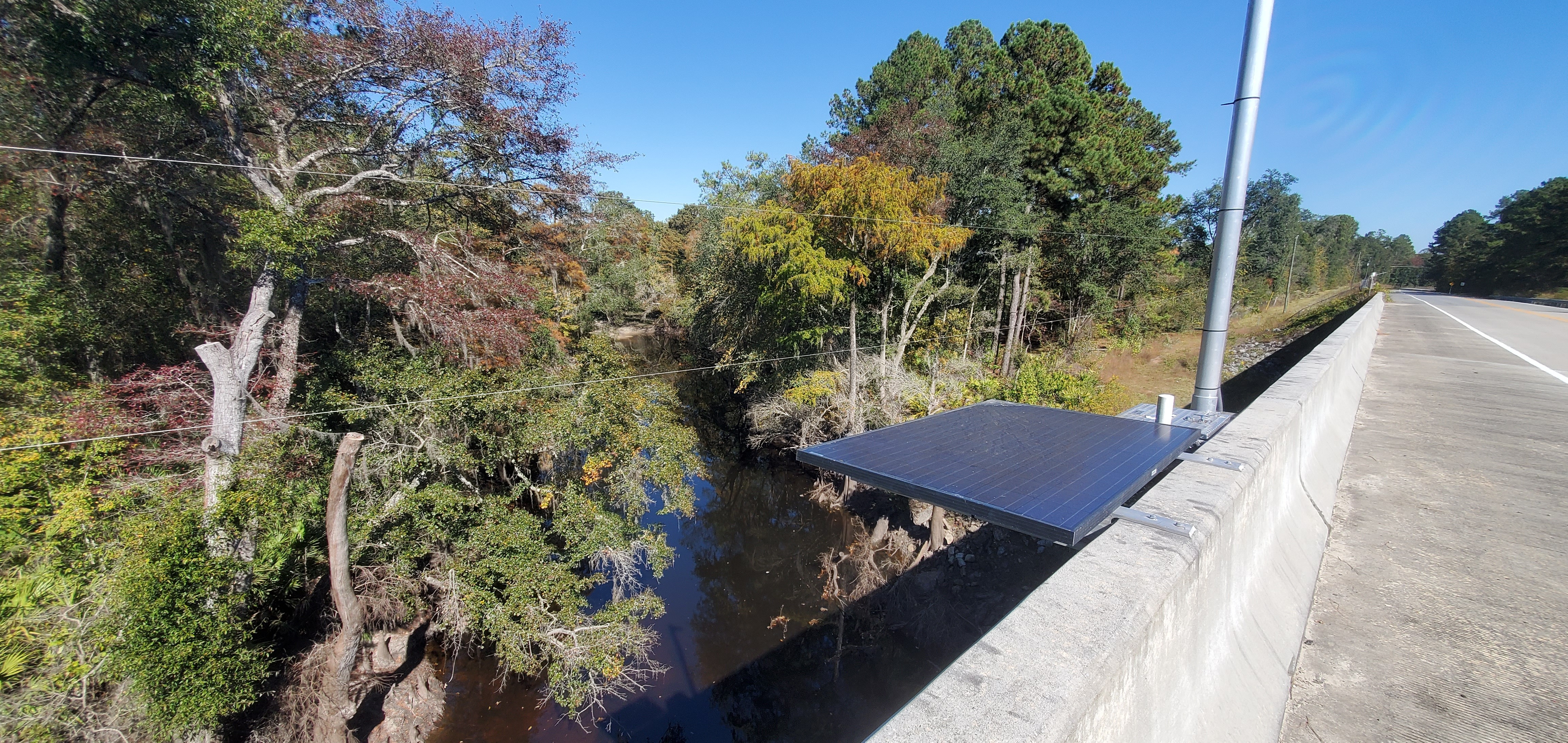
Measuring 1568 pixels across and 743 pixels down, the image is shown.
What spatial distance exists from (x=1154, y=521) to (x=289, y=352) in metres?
10.9

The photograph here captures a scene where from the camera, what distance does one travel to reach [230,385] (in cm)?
714

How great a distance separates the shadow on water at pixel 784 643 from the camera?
8047mm

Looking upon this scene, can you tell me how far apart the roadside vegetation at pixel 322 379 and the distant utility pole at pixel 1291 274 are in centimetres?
2763

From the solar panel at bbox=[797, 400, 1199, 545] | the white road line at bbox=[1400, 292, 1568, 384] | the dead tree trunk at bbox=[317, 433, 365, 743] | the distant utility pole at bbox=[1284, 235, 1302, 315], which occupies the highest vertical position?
the distant utility pole at bbox=[1284, 235, 1302, 315]

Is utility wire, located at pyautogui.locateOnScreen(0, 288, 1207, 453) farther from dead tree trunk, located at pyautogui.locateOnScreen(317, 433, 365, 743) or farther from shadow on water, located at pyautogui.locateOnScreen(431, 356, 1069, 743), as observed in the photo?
shadow on water, located at pyautogui.locateOnScreen(431, 356, 1069, 743)

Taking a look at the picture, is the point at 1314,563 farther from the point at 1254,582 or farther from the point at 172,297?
the point at 172,297

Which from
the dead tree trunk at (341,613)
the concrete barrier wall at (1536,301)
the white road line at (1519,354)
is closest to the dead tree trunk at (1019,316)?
the white road line at (1519,354)

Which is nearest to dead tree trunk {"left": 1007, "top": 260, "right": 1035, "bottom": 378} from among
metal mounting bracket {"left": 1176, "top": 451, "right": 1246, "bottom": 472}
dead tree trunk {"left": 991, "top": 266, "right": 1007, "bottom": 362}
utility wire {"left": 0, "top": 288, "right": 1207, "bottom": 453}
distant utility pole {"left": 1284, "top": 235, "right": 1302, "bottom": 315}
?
dead tree trunk {"left": 991, "top": 266, "right": 1007, "bottom": 362}

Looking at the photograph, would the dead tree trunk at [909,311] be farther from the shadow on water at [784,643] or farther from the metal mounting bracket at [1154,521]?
the metal mounting bracket at [1154,521]

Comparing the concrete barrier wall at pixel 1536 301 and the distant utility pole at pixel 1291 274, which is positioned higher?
the distant utility pole at pixel 1291 274

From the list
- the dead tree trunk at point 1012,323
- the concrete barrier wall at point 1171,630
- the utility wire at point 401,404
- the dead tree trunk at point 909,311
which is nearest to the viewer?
the concrete barrier wall at point 1171,630

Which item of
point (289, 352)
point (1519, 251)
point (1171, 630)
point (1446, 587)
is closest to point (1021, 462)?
point (1171, 630)

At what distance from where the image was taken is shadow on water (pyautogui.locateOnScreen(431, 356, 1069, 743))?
8047 millimetres

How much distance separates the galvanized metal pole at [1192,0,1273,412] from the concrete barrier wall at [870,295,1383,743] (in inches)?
31.2
